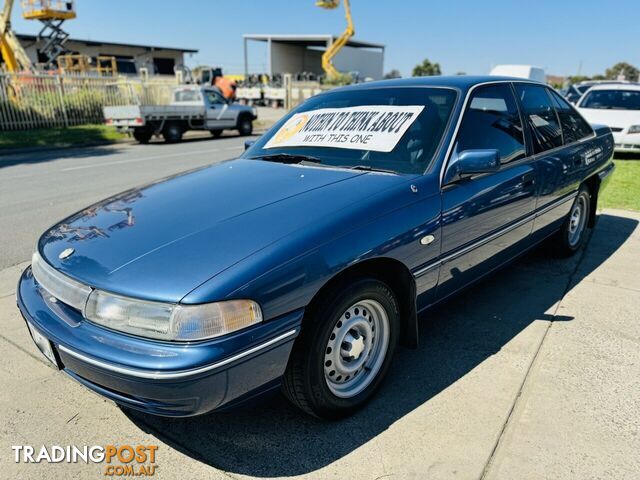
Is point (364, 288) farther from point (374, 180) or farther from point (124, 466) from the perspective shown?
point (124, 466)

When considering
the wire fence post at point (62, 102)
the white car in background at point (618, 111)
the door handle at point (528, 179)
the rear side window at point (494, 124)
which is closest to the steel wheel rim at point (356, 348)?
the rear side window at point (494, 124)

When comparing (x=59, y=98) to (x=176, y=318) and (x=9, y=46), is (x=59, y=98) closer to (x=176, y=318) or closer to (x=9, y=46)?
(x=9, y=46)

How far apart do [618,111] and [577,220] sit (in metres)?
8.10

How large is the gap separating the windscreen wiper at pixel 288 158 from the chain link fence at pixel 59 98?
58.4 ft

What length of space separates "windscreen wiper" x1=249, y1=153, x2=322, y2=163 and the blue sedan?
0.03ft

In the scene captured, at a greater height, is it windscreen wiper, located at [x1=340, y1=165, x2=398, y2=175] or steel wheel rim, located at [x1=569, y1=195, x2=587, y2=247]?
windscreen wiper, located at [x1=340, y1=165, x2=398, y2=175]

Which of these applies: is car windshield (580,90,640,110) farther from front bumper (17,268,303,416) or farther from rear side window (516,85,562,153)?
front bumper (17,268,303,416)

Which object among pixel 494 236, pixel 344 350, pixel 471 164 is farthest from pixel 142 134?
pixel 344 350

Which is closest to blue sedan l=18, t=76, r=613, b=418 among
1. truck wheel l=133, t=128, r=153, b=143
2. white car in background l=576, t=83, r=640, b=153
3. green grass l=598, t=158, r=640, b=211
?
green grass l=598, t=158, r=640, b=211

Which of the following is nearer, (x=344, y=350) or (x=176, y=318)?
(x=176, y=318)

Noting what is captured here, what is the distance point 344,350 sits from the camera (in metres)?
2.46

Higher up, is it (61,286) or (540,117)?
(540,117)

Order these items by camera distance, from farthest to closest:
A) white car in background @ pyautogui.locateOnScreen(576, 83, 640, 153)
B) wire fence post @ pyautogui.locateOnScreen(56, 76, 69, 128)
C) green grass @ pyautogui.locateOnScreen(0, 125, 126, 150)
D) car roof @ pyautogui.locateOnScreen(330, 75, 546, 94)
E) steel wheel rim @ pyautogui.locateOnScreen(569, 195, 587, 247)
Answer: wire fence post @ pyautogui.locateOnScreen(56, 76, 69, 128) < green grass @ pyautogui.locateOnScreen(0, 125, 126, 150) < white car in background @ pyautogui.locateOnScreen(576, 83, 640, 153) < steel wheel rim @ pyautogui.locateOnScreen(569, 195, 587, 247) < car roof @ pyautogui.locateOnScreen(330, 75, 546, 94)

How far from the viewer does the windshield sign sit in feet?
10.1
